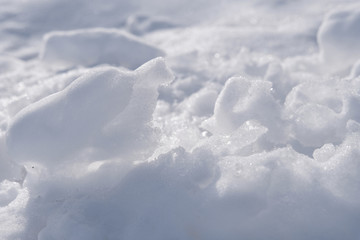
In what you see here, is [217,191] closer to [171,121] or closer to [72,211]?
[72,211]

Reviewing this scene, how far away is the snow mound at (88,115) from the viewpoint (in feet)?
4.38

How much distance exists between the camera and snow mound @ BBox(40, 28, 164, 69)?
2.85 m

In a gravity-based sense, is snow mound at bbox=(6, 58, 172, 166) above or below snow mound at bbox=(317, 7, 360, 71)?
above

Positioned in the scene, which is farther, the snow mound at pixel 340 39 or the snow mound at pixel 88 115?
the snow mound at pixel 340 39

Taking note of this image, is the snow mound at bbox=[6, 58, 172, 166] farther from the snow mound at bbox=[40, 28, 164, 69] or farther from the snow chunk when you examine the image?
the snow mound at bbox=[40, 28, 164, 69]

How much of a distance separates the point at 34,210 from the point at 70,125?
0.28 metres

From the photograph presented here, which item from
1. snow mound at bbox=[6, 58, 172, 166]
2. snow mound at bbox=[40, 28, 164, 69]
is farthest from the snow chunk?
snow mound at bbox=[40, 28, 164, 69]

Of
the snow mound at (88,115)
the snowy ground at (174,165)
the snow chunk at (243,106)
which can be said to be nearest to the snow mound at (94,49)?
the snowy ground at (174,165)

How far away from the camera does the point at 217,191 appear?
1275 mm

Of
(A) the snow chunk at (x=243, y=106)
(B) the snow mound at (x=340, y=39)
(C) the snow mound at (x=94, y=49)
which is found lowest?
(C) the snow mound at (x=94, y=49)

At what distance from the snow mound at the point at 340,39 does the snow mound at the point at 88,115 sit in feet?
4.35

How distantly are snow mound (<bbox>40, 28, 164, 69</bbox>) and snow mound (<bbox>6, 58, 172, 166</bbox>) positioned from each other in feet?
4.66

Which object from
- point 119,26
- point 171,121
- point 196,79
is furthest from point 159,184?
point 119,26

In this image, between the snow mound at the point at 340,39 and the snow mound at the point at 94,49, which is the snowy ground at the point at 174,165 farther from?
the snow mound at the point at 94,49
